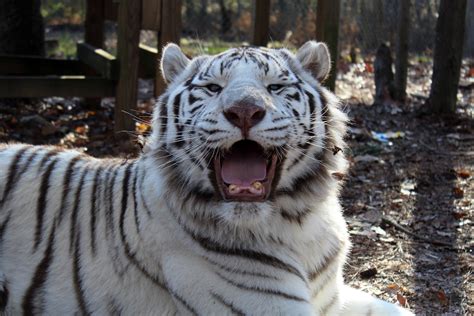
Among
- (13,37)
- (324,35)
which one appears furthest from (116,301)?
(13,37)

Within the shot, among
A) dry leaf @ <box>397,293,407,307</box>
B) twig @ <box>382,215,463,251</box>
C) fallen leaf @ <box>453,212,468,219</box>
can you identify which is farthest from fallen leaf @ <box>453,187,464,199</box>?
dry leaf @ <box>397,293,407,307</box>

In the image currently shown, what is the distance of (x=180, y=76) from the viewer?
297 cm

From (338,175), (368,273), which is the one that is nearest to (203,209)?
(338,175)

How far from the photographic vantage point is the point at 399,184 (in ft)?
16.4

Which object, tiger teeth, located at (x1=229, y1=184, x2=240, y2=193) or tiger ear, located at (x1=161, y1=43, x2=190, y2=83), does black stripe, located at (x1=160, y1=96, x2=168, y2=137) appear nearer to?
tiger ear, located at (x1=161, y1=43, x2=190, y2=83)

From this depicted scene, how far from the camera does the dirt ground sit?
3.55 m

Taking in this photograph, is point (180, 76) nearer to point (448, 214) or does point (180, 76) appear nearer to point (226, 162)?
point (226, 162)

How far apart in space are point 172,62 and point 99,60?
10.5ft

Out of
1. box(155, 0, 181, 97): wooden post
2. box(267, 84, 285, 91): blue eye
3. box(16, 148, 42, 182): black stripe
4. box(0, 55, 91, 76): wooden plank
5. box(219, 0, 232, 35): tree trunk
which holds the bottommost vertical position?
box(16, 148, 42, 182): black stripe

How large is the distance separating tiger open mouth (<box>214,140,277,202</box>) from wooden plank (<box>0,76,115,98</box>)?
337cm

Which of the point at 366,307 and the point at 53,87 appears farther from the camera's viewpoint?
the point at 53,87

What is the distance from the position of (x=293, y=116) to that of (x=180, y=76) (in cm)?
59

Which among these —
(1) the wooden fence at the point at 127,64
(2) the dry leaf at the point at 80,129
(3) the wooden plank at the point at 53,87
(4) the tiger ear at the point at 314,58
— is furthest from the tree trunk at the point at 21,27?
Result: (4) the tiger ear at the point at 314,58

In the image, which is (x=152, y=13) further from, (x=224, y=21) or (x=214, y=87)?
(x=224, y=21)
